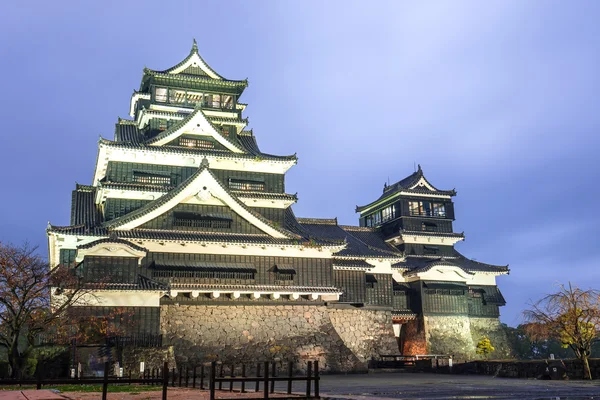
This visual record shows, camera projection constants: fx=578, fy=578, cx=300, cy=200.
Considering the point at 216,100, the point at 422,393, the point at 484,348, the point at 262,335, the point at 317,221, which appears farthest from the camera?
the point at 317,221

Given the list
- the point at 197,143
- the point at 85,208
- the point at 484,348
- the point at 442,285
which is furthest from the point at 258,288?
the point at 484,348

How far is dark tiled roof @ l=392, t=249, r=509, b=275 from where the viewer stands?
147ft

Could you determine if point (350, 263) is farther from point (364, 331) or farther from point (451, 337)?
point (451, 337)

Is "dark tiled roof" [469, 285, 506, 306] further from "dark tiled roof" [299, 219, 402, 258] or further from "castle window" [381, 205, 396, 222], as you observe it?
"dark tiled roof" [299, 219, 402, 258]

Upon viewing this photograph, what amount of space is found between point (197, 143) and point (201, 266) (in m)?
8.82

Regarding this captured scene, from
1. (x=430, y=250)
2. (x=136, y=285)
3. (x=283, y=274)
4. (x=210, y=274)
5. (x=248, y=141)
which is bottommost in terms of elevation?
(x=136, y=285)

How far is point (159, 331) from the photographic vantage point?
94.7 ft

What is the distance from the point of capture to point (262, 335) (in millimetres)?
31578

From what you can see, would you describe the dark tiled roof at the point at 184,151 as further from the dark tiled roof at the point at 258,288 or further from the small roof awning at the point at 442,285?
the small roof awning at the point at 442,285

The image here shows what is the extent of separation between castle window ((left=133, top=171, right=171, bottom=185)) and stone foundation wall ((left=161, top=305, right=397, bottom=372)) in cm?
804

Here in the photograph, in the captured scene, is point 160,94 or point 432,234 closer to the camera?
point 160,94

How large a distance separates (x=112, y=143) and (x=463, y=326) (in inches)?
1169

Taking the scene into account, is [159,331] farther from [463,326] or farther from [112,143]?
[463,326]

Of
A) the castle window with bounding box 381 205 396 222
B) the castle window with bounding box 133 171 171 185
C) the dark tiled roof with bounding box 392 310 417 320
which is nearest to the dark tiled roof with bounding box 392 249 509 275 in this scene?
the dark tiled roof with bounding box 392 310 417 320
